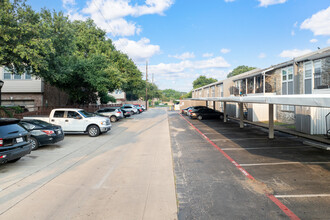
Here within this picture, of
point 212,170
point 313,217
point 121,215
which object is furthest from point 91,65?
point 313,217

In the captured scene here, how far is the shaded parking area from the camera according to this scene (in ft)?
15.1

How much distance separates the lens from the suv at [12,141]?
6.98m

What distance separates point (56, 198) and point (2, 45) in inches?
416

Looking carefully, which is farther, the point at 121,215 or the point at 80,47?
the point at 80,47

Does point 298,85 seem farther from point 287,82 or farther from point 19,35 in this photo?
point 19,35

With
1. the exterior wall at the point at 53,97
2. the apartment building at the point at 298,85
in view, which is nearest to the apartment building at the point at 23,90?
the exterior wall at the point at 53,97

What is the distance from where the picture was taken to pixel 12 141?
7340 millimetres

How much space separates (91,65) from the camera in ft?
68.2

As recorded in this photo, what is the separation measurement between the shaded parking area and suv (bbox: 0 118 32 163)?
532cm

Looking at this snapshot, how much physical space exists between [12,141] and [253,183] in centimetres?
768

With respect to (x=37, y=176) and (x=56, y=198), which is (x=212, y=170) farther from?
(x=37, y=176)

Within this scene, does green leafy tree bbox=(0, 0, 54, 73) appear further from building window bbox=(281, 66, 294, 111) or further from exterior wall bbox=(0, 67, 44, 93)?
building window bbox=(281, 66, 294, 111)

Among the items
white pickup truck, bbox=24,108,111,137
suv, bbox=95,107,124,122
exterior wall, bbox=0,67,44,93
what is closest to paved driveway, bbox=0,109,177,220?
white pickup truck, bbox=24,108,111,137

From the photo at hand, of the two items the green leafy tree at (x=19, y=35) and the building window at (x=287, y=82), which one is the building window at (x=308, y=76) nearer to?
the building window at (x=287, y=82)
